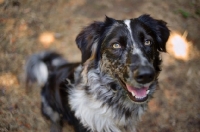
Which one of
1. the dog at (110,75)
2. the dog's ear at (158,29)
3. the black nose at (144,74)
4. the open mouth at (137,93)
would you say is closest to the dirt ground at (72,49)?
the dog at (110,75)

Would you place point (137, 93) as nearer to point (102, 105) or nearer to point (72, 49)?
point (102, 105)

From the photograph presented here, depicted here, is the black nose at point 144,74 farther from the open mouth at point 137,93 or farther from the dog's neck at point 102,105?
the dog's neck at point 102,105

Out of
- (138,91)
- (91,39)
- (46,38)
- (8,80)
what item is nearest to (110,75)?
(138,91)

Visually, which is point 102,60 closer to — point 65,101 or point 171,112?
point 65,101

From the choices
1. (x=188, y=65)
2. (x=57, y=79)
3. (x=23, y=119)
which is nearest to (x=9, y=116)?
(x=23, y=119)

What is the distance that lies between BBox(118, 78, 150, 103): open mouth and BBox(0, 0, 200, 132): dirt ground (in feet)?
4.89

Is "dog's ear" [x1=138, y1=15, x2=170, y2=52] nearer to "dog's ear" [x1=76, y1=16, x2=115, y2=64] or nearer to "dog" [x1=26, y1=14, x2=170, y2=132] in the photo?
"dog" [x1=26, y1=14, x2=170, y2=132]

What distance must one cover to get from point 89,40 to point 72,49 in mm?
2205

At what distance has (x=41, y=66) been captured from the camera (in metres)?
3.68

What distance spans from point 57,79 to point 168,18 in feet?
10.7

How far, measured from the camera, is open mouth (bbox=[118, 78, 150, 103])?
2.71 meters

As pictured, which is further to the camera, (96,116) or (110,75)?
(96,116)

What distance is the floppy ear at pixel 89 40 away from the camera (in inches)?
115

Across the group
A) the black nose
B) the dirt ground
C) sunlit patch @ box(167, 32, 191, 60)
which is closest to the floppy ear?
the black nose
